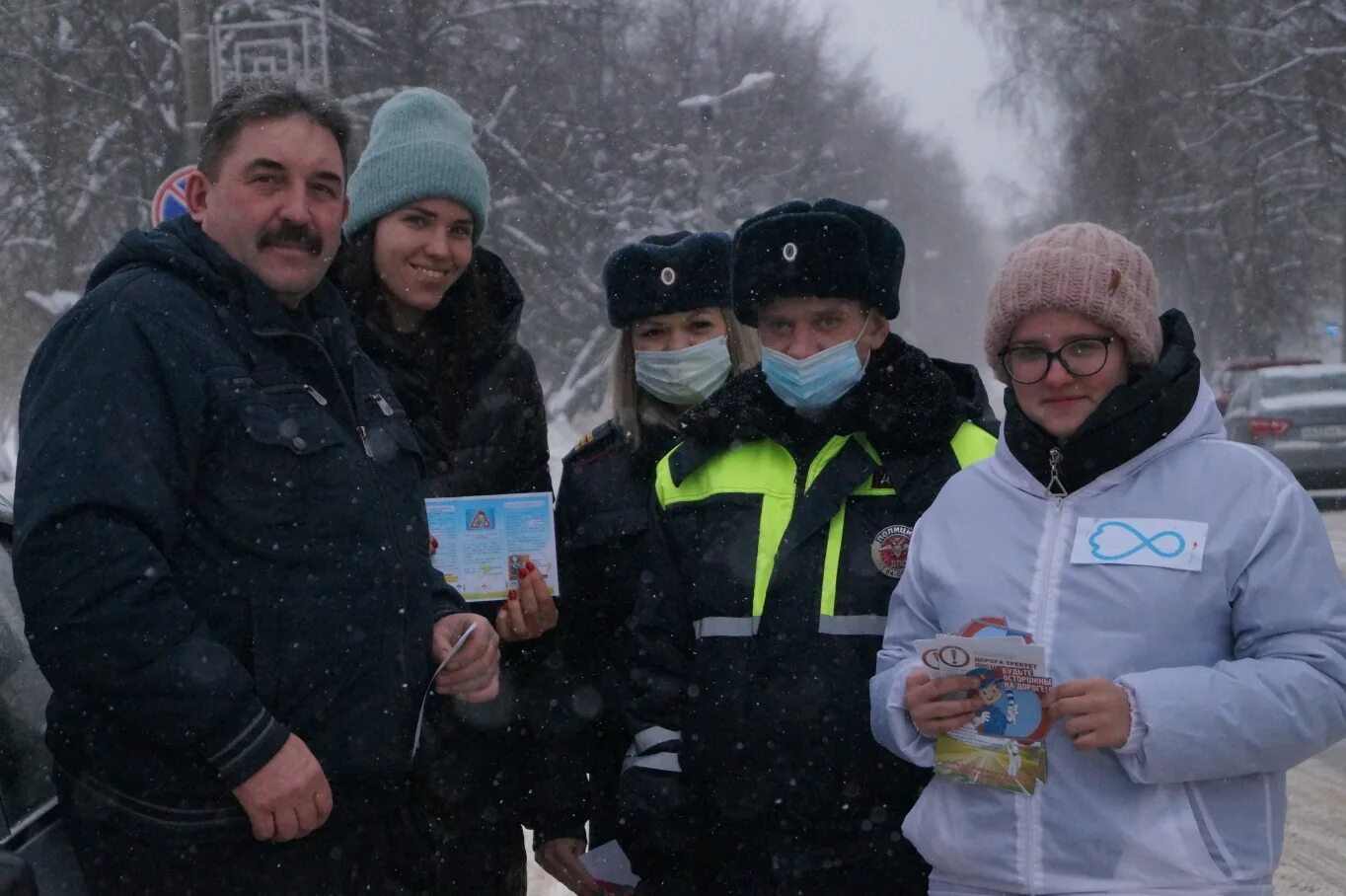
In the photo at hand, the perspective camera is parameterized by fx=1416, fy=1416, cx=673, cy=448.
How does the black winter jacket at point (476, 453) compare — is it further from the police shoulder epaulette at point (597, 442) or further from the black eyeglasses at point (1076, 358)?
the black eyeglasses at point (1076, 358)

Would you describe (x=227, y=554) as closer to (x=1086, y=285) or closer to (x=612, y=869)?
(x=612, y=869)

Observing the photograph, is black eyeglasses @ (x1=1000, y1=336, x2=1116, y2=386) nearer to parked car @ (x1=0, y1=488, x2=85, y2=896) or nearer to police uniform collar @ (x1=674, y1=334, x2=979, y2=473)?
police uniform collar @ (x1=674, y1=334, x2=979, y2=473)

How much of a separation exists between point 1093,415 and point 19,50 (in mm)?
17767

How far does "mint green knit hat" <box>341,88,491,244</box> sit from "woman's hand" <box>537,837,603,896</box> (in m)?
1.66

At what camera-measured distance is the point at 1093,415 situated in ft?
8.25

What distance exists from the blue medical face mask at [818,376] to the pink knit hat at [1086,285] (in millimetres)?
512

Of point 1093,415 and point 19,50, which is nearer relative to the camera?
point 1093,415

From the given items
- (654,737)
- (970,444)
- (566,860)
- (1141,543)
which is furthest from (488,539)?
(1141,543)

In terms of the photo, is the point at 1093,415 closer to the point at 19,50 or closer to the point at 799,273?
the point at 799,273

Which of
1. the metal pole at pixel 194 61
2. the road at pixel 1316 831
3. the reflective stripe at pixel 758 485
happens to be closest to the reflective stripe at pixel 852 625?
the reflective stripe at pixel 758 485

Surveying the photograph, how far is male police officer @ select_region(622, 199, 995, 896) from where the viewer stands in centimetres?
291

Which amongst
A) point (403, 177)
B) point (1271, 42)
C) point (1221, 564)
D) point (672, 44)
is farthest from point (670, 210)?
point (1221, 564)

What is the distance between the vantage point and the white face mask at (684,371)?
12.7 feet

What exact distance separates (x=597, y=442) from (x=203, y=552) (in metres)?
1.46
